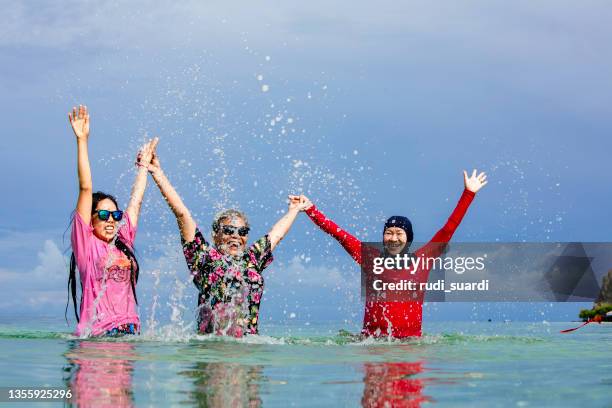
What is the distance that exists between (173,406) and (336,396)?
152 centimetres

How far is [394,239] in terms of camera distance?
13773 millimetres

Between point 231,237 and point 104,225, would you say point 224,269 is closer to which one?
point 231,237

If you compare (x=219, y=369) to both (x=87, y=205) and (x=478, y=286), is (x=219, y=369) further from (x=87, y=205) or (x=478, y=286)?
(x=478, y=286)

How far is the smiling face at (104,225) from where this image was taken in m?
12.0

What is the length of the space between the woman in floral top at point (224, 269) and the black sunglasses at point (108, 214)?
2.39 feet

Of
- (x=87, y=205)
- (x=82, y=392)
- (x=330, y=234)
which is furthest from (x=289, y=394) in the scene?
(x=330, y=234)

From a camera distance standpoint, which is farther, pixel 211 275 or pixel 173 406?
pixel 211 275

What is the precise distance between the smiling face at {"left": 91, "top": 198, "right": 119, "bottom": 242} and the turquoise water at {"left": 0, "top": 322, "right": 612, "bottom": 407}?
1427 millimetres

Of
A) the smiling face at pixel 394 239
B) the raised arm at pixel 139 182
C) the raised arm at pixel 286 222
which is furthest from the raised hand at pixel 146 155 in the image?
the smiling face at pixel 394 239

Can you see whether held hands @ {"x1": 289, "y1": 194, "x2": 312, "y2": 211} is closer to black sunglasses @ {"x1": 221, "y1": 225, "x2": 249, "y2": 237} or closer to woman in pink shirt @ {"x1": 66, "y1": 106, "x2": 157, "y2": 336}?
black sunglasses @ {"x1": 221, "y1": 225, "x2": 249, "y2": 237}

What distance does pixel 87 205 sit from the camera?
11516 mm

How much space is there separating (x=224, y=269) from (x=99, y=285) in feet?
5.50

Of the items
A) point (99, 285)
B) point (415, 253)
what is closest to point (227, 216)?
point (99, 285)

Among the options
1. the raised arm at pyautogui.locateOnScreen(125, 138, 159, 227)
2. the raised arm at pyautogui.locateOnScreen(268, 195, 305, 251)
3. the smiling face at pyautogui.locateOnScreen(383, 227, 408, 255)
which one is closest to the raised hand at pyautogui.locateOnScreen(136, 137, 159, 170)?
the raised arm at pyautogui.locateOnScreen(125, 138, 159, 227)
